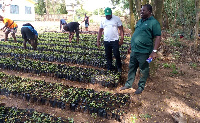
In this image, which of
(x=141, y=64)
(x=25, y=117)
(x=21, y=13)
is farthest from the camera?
(x=21, y=13)

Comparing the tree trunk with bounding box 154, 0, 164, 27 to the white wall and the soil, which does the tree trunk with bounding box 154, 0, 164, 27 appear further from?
the white wall

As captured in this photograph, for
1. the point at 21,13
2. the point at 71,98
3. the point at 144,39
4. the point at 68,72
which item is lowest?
the point at 71,98

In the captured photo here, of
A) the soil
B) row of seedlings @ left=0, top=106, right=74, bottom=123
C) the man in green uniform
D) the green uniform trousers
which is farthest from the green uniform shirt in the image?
row of seedlings @ left=0, top=106, right=74, bottom=123

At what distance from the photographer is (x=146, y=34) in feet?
10.9

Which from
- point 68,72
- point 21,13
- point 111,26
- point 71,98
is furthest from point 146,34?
point 21,13

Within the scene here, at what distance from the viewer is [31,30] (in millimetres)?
7176

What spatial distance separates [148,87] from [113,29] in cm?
176

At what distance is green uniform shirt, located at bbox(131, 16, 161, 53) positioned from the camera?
3.22 metres

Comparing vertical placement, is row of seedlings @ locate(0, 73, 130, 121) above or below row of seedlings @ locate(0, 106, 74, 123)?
A: above

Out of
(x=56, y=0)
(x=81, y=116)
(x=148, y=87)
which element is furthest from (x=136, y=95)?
(x=56, y=0)

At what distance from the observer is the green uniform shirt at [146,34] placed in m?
3.22

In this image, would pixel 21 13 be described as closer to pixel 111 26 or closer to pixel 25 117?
pixel 111 26

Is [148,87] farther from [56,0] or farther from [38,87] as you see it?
[56,0]

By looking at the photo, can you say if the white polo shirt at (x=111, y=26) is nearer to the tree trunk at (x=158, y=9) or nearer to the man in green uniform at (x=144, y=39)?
the tree trunk at (x=158, y=9)
